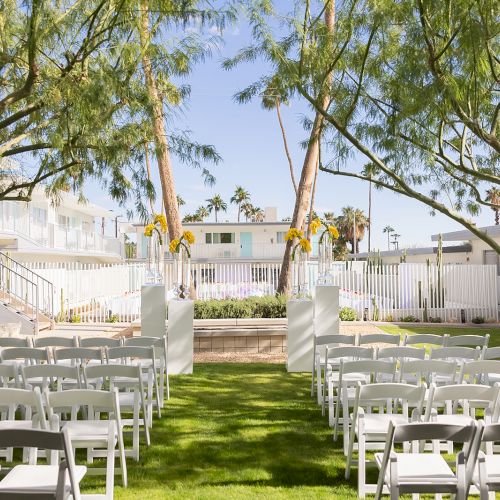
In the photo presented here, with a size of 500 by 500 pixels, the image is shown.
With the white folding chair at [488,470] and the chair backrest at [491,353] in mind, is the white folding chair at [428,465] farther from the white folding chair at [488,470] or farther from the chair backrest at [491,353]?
the chair backrest at [491,353]

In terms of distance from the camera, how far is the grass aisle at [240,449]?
15.0ft

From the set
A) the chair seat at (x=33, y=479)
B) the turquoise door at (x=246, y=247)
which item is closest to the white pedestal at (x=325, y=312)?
the chair seat at (x=33, y=479)

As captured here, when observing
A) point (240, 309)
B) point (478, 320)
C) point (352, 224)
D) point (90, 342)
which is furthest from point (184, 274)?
point (352, 224)

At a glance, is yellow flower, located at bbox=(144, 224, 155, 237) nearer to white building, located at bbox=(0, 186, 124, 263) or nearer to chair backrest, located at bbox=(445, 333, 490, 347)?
chair backrest, located at bbox=(445, 333, 490, 347)

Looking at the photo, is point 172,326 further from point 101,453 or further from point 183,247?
point 101,453

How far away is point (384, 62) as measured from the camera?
785cm

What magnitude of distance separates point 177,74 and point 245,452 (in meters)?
4.47

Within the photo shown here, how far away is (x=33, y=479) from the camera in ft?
11.2

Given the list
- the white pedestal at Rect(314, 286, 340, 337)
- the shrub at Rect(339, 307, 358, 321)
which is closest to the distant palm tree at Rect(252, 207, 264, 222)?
the shrub at Rect(339, 307, 358, 321)

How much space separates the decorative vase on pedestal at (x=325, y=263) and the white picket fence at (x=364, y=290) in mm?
6463

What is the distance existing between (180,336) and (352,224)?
191ft

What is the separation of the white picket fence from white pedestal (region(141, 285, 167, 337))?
7651mm

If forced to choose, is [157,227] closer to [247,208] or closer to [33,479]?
[33,479]

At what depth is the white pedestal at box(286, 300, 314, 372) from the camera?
9719 mm
